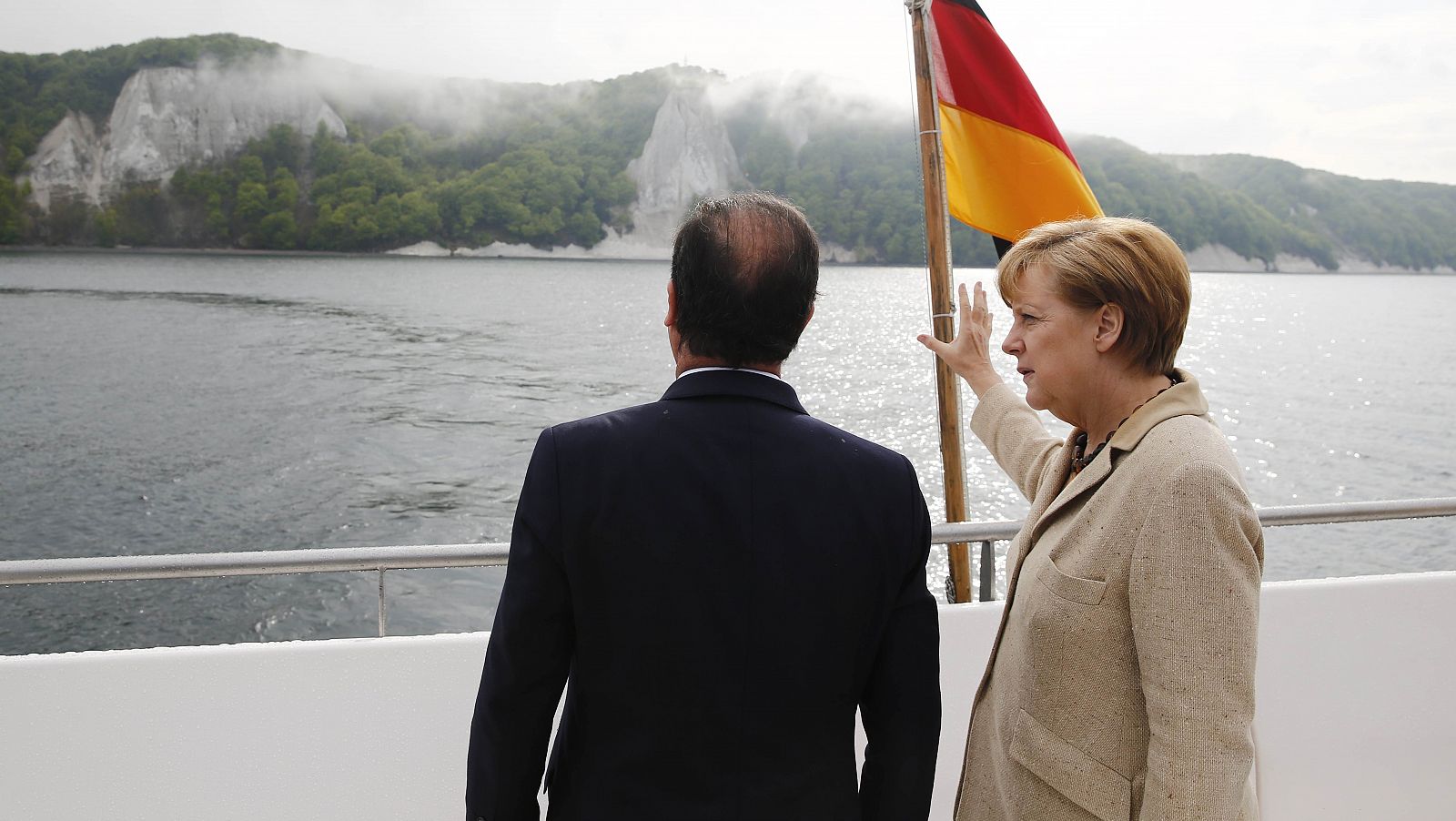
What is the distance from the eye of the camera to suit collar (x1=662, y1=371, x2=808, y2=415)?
1.13 metres

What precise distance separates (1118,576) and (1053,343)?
298 mm

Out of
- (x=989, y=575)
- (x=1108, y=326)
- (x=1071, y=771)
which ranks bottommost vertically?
(x=989, y=575)

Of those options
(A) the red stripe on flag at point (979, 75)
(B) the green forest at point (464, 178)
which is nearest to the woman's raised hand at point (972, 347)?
(A) the red stripe on flag at point (979, 75)

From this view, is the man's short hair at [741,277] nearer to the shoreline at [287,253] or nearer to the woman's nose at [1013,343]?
the woman's nose at [1013,343]

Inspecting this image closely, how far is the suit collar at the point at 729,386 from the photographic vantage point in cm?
113

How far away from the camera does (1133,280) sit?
1241 millimetres

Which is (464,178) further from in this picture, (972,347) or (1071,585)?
(1071,585)

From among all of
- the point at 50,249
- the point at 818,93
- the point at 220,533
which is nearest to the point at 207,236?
the point at 50,249

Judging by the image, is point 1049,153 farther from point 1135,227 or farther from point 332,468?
point 332,468

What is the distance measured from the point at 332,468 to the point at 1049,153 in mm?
31296

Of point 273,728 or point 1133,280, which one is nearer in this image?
point 1133,280

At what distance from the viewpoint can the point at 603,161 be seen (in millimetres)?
80062

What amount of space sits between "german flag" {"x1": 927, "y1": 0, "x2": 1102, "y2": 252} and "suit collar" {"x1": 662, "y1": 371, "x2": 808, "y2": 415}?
1894 millimetres

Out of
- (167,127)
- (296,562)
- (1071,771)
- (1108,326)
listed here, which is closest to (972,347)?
(1108,326)
